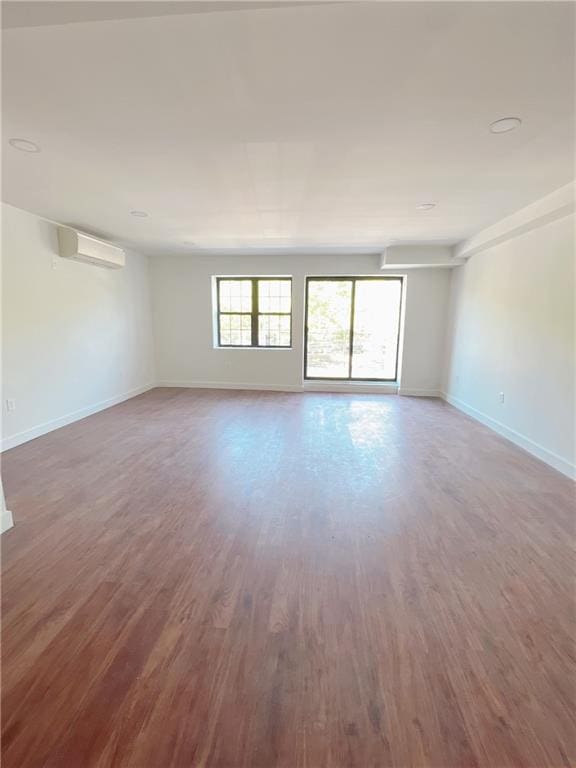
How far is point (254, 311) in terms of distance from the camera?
644 cm

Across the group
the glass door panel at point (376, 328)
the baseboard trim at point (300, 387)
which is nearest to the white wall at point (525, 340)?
the glass door panel at point (376, 328)

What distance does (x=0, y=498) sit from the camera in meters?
2.11

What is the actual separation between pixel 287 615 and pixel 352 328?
17.7 ft

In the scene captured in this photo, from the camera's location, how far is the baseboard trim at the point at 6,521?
212 centimetres

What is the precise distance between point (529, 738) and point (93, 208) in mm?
4842

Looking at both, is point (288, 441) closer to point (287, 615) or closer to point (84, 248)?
point (287, 615)

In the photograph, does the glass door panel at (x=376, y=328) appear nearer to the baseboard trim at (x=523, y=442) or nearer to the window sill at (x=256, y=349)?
the window sill at (x=256, y=349)

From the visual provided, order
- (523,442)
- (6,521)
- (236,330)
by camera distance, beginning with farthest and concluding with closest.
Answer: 1. (236,330)
2. (523,442)
3. (6,521)

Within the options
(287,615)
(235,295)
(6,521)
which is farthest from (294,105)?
(235,295)

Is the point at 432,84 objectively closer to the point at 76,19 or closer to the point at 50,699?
the point at 76,19

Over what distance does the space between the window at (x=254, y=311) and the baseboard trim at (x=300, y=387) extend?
0.79 meters

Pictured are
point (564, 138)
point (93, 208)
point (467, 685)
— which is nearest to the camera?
point (467, 685)

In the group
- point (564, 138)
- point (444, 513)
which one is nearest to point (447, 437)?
point (444, 513)

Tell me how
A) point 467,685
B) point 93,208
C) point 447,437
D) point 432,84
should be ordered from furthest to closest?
point 447,437 < point 93,208 < point 432,84 < point 467,685
